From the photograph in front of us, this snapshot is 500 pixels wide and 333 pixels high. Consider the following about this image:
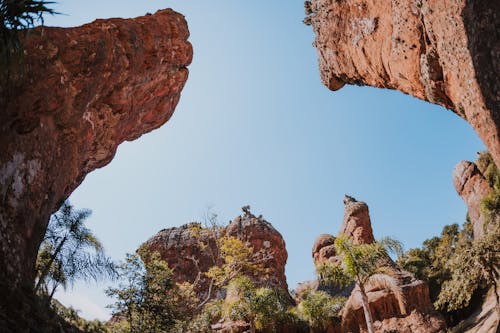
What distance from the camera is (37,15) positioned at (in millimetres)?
8758

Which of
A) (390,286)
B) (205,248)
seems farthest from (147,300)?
(205,248)

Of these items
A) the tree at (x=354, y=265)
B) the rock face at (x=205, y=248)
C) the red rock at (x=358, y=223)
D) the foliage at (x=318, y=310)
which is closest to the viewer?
the tree at (x=354, y=265)

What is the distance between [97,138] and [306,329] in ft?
67.9

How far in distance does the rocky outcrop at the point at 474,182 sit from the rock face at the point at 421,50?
95.1ft

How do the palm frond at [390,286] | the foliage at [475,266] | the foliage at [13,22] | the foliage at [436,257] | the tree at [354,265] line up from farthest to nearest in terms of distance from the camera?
the foliage at [436,257]
the palm frond at [390,286]
the tree at [354,265]
the foliage at [475,266]
the foliage at [13,22]

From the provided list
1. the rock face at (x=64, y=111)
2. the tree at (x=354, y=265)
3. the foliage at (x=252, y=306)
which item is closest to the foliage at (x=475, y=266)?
the tree at (x=354, y=265)

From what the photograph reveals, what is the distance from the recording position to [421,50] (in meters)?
11.9

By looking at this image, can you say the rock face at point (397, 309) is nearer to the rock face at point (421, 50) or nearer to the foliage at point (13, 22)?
the rock face at point (421, 50)

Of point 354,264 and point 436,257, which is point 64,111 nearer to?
point 354,264

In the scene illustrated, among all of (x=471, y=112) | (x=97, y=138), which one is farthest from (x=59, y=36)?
(x=471, y=112)

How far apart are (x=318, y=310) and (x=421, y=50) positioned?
2007cm

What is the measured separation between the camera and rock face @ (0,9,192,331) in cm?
1074

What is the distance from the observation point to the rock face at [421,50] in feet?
26.8

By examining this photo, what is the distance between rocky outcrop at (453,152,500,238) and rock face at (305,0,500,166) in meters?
29.0
